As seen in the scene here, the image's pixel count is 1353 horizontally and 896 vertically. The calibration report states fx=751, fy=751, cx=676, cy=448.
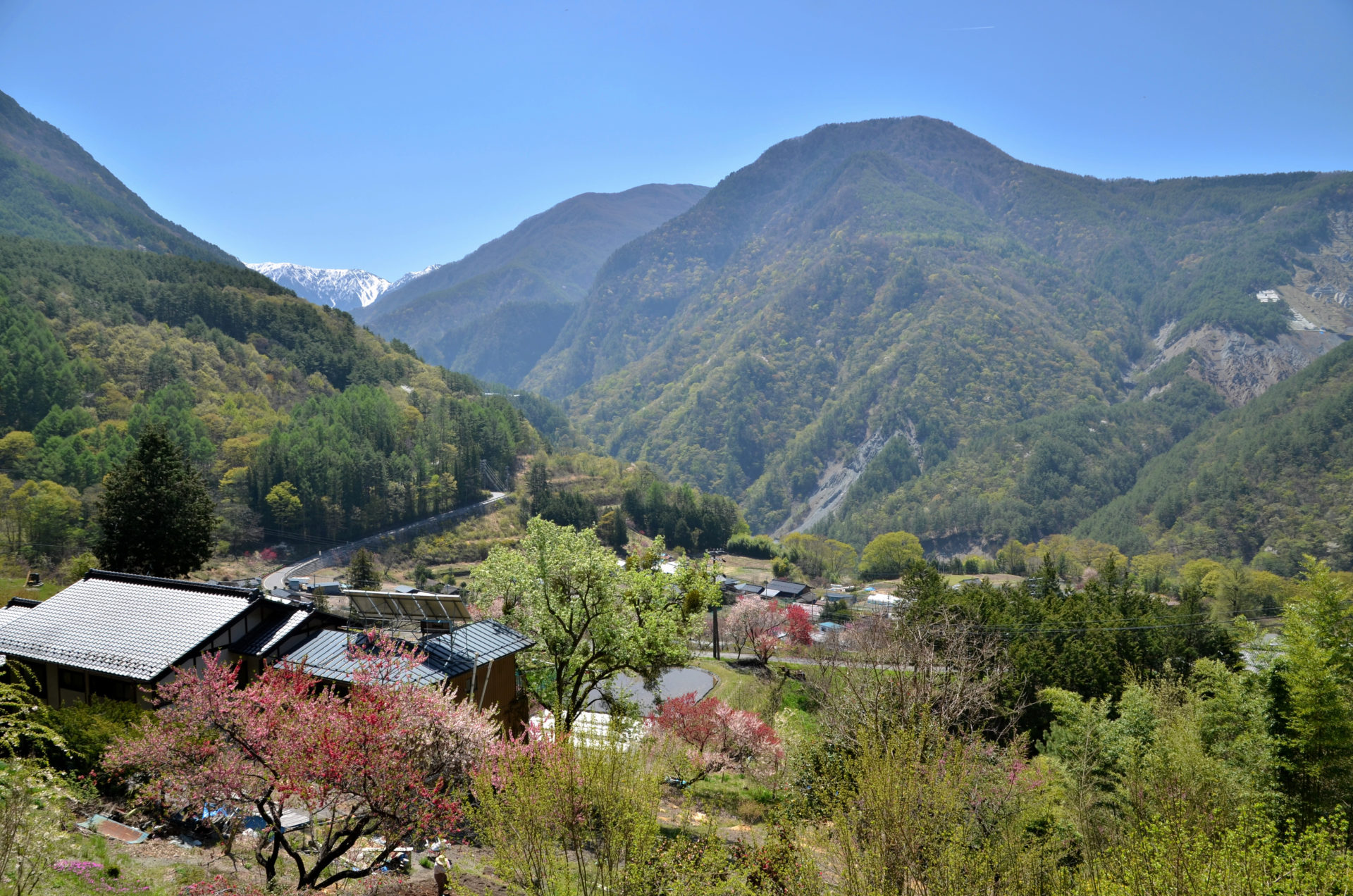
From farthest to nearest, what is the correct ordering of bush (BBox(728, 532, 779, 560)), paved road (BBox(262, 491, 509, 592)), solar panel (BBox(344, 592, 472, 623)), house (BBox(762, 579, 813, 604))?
bush (BBox(728, 532, 779, 560)) < house (BBox(762, 579, 813, 604)) < paved road (BBox(262, 491, 509, 592)) < solar panel (BBox(344, 592, 472, 623))

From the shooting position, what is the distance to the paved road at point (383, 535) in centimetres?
9575

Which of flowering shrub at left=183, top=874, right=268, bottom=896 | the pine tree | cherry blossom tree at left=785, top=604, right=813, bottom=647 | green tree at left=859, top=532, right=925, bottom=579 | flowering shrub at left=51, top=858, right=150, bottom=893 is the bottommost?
green tree at left=859, top=532, right=925, bottom=579

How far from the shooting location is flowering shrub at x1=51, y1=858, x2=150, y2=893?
13.4m

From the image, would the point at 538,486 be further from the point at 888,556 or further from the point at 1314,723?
the point at 1314,723

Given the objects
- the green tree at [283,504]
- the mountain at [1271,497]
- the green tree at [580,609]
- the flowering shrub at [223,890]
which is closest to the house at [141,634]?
the green tree at [580,609]

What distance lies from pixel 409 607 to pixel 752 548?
12648cm

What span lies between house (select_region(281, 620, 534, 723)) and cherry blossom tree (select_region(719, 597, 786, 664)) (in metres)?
45.7

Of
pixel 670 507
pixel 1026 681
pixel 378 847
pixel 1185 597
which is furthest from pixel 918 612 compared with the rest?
pixel 670 507

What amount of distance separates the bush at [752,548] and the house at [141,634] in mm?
125121

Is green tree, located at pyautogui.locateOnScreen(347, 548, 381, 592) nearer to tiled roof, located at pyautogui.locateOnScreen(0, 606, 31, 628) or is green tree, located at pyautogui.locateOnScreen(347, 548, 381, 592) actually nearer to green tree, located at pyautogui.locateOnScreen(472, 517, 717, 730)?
tiled roof, located at pyautogui.locateOnScreen(0, 606, 31, 628)

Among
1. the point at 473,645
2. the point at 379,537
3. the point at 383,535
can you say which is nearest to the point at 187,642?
the point at 473,645

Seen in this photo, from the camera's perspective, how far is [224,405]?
126 meters

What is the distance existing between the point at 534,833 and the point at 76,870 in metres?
9.10

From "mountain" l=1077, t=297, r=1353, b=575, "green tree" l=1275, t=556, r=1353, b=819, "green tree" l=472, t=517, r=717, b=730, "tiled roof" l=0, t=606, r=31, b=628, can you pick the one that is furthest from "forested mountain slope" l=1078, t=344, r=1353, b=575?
"tiled roof" l=0, t=606, r=31, b=628
